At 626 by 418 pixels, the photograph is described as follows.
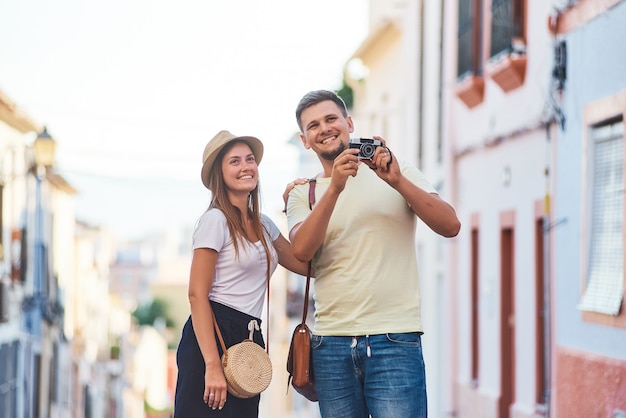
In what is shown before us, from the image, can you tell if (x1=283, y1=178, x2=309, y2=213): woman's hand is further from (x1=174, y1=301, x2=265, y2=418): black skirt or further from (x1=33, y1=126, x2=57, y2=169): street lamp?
(x1=33, y1=126, x2=57, y2=169): street lamp

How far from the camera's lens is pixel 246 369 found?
235 inches

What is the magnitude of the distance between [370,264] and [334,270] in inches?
6.9

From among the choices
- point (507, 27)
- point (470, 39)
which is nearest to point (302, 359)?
point (507, 27)

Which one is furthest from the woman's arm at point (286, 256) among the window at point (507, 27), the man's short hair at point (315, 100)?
the window at point (507, 27)

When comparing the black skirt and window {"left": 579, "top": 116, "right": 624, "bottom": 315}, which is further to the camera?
window {"left": 579, "top": 116, "right": 624, "bottom": 315}

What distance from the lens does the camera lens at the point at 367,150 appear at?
5.58m

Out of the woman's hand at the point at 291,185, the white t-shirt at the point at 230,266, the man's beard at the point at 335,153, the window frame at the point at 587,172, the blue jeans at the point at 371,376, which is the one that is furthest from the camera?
the window frame at the point at 587,172

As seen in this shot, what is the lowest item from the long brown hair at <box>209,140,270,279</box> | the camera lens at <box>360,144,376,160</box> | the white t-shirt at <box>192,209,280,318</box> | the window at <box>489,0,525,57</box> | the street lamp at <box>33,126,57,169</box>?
the white t-shirt at <box>192,209,280,318</box>

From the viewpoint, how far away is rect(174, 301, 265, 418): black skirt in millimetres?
5984

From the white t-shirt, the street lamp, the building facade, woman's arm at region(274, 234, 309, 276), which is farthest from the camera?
the street lamp

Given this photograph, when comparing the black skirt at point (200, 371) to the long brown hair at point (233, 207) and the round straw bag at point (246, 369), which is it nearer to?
the round straw bag at point (246, 369)

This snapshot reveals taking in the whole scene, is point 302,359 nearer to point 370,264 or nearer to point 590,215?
point 370,264

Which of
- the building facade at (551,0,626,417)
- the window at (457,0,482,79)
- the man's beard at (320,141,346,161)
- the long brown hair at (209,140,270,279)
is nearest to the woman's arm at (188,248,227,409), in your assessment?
the long brown hair at (209,140,270,279)

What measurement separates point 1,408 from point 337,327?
66.3 ft
